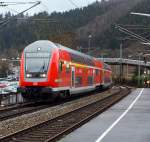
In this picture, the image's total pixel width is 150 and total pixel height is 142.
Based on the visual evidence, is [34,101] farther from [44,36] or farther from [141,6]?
[141,6]

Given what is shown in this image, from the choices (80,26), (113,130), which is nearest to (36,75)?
(113,130)

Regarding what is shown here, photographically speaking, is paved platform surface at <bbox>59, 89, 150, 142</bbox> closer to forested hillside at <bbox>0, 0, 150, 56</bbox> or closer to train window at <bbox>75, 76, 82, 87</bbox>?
train window at <bbox>75, 76, 82, 87</bbox>

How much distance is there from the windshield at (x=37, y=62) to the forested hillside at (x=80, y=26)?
2908 cm

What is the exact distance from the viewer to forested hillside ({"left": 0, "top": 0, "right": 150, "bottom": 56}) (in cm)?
8094

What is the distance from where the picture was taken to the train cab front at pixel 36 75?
3212cm

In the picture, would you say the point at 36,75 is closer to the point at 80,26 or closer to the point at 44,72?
the point at 44,72

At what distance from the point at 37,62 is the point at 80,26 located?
240 feet

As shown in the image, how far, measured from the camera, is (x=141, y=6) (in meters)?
89.8

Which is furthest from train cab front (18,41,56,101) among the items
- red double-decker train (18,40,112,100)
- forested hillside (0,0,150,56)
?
forested hillside (0,0,150,56)

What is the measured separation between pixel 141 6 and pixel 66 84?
5701 centimetres

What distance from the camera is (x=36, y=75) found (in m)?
32.2

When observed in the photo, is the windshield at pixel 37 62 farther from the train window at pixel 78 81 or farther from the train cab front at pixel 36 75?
the train window at pixel 78 81

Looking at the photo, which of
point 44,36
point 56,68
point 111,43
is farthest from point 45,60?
point 111,43

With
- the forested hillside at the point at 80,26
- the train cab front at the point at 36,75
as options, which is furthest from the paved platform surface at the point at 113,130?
the forested hillside at the point at 80,26
